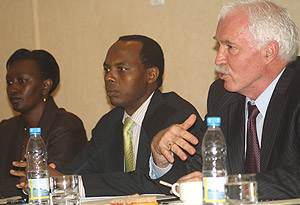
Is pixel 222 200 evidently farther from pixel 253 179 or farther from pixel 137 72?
pixel 137 72

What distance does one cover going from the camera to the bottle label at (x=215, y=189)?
5.75 feet

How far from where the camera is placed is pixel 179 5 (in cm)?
450

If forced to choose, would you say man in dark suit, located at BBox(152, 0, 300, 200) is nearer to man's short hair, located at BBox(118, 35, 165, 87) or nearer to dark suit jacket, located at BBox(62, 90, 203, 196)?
dark suit jacket, located at BBox(62, 90, 203, 196)

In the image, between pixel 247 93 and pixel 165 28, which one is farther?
pixel 165 28

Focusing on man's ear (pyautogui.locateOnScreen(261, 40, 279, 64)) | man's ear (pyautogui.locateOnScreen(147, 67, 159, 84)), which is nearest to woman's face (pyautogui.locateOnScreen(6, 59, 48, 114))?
man's ear (pyautogui.locateOnScreen(147, 67, 159, 84))

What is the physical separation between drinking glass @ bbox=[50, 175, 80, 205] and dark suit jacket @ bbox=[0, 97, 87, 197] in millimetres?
1862

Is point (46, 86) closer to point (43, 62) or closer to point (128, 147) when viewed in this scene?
point (43, 62)

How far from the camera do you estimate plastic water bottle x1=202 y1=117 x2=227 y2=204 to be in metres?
1.76

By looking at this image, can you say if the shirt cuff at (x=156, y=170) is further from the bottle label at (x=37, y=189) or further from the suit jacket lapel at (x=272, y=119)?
the bottle label at (x=37, y=189)

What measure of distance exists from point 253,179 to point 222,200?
133 millimetres

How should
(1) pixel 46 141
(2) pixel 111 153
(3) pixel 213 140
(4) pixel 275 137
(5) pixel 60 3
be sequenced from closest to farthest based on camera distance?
(3) pixel 213 140 < (4) pixel 275 137 < (2) pixel 111 153 < (1) pixel 46 141 < (5) pixel 60 3

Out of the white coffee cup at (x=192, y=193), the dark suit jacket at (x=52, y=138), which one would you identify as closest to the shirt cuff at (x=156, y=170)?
the white coffee cup at (x=192, y=193)

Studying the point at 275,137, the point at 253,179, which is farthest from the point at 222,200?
the point at 275,137

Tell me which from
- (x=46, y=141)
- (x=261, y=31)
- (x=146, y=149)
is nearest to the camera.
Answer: (x=261, y=31)
